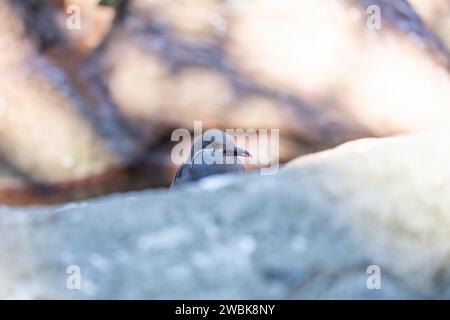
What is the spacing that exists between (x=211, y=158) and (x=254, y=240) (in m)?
1.13

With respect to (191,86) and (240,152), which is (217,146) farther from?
(191,86)

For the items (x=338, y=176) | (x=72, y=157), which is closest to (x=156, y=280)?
(x=338, y=176)

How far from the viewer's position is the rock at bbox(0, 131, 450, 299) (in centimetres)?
86

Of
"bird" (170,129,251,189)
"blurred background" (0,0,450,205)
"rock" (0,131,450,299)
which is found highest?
"blurred background" (0,0,450,205)

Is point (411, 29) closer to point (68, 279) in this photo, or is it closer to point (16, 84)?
point (16, 84)

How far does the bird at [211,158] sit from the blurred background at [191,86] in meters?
0.24

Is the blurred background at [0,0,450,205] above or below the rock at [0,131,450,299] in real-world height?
above

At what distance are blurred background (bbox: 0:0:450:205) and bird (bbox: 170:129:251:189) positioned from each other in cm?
24

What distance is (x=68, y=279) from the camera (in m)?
0.86

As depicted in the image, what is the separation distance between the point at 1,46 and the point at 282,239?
190cm

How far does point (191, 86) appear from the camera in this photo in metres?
2.41

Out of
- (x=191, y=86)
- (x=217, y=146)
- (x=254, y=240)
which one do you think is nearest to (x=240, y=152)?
(x=217, y=146)

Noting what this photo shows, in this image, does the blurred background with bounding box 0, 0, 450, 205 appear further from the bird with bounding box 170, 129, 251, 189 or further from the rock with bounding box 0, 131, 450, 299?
the rock with bounding box 0, 131, 450, 299

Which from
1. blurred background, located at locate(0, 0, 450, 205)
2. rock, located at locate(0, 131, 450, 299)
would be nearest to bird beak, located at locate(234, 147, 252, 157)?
blurred background, located at locate(0, 0, 450, 205)
